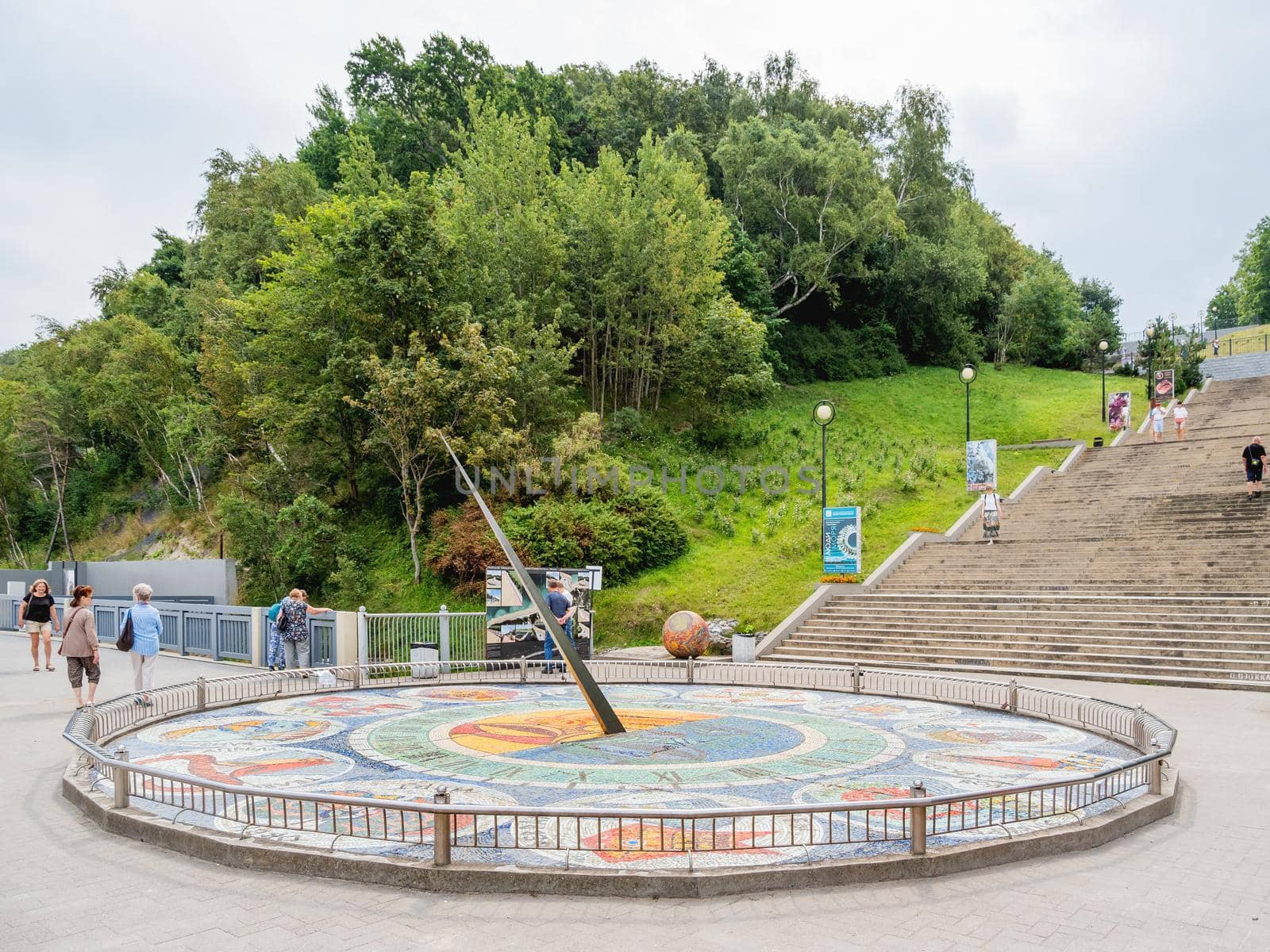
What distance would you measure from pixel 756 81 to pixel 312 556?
152 feet

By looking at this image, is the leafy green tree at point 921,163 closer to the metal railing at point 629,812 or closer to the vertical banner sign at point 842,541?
the vertical banner sign at point 842,541

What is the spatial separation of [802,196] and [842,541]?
3329 cm

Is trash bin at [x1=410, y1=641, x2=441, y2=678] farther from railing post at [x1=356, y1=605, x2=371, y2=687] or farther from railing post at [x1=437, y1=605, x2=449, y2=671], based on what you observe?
railing post at [x1=356, y1=605, x2=371, y2=687]

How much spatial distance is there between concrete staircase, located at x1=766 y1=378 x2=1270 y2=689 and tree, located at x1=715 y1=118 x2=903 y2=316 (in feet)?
81.8

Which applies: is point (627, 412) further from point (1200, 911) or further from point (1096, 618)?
point (1200, 911)

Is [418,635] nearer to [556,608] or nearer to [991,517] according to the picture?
[556,608]

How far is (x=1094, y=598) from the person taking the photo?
20.2 metres

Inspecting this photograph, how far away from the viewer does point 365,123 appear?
49.6 meters

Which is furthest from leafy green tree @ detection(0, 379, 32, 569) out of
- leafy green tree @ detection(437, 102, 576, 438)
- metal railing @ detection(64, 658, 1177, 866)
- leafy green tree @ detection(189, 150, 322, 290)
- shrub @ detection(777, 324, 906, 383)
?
metal railing @ detection(64, 658, 1177, 866)

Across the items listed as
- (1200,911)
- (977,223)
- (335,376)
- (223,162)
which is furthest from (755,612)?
(977,223)

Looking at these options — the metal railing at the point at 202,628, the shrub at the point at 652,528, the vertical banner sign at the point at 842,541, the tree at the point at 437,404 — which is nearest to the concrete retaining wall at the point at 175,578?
the metal railing at the point at 202,628

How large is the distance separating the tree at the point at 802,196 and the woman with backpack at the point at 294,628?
123ft

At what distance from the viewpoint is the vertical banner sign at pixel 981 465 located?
27984mm

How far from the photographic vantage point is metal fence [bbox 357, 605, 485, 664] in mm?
18406
